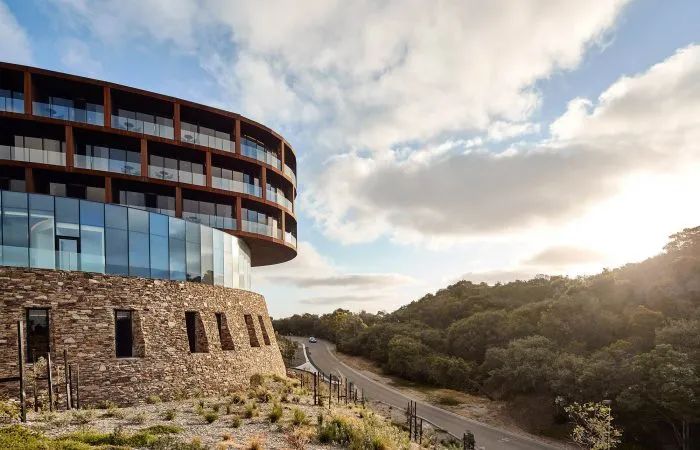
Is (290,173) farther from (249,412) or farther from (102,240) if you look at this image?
(249,412)

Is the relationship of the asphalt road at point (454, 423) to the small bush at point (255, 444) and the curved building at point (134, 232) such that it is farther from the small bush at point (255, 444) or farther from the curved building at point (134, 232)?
the small bush at point (255, 444)

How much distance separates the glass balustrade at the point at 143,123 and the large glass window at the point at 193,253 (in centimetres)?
911

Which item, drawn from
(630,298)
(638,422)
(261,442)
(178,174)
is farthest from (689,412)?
(178,174)

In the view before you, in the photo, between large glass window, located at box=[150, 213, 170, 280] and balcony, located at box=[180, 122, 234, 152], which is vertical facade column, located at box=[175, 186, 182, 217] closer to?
balcony, located at box=[180, 122, 234, 152]

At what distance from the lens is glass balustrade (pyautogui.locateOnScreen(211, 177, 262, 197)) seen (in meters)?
34.7

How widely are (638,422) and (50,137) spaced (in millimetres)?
44585

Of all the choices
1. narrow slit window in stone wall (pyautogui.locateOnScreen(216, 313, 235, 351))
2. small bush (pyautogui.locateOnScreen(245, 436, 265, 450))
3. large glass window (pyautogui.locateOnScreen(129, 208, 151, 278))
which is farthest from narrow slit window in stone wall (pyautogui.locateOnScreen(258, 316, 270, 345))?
small bush (pyautogui.locateOnScreen(245, 436, 265, 450))

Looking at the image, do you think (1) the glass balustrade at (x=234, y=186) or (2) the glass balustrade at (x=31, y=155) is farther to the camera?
(1) the glass balustrade at (x=234, y=186)

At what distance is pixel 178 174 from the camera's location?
109 feet

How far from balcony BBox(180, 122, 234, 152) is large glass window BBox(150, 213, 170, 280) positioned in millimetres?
9833

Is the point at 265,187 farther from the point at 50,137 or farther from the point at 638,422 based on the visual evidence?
the point at 638,422

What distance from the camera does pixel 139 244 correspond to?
24625mm

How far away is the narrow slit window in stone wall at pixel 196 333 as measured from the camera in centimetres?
2673

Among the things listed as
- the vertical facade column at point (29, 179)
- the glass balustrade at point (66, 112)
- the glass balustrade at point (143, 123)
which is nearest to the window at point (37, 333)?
the vertical facade column at point (29, 179)
